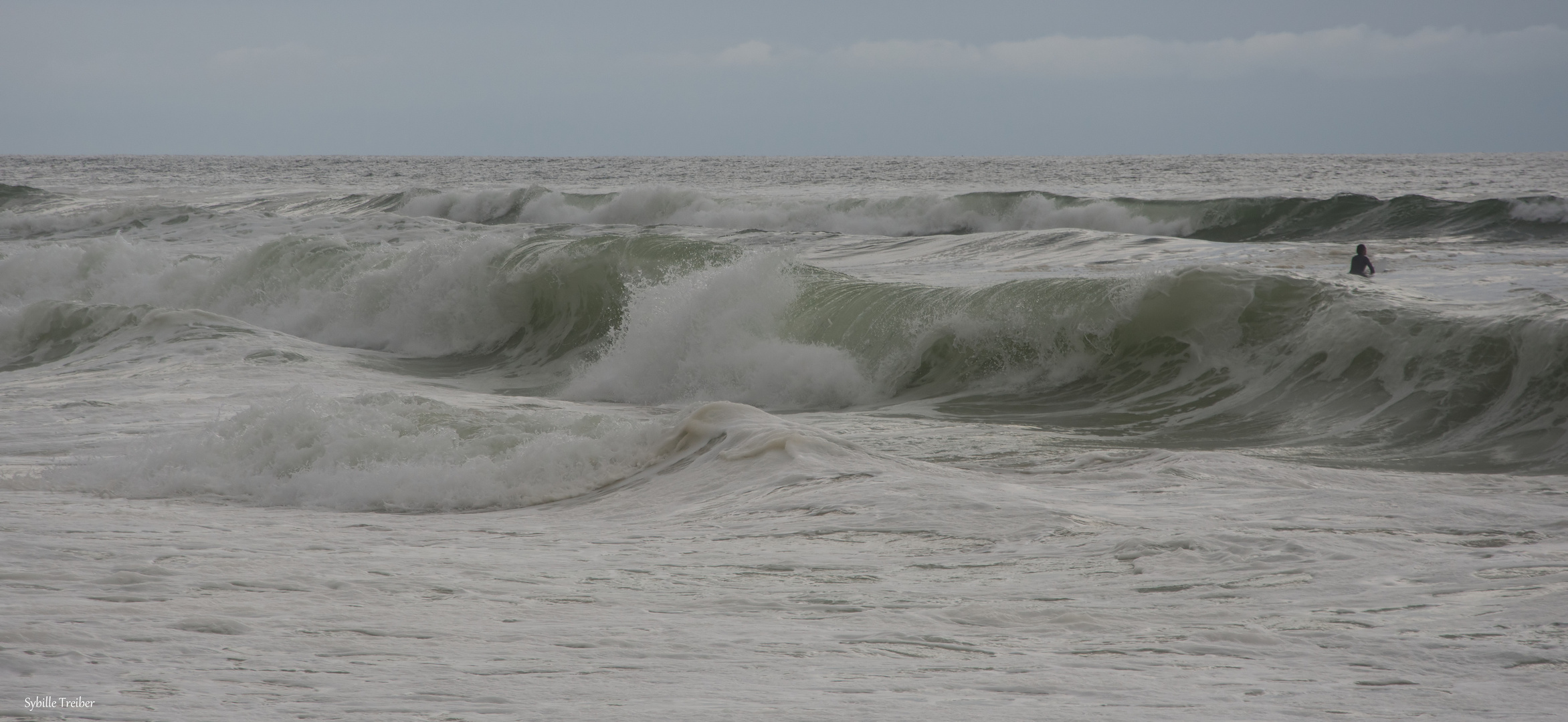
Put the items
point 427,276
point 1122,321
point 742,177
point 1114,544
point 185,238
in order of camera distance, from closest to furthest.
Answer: point 1114,544 → point 1122,321 → point 427,276 → point 185,238 → point 742,177

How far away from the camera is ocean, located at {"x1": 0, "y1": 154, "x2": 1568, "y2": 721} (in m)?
3.03

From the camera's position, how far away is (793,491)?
5.49 metres

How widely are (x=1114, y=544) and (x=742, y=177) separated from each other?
5210 cm

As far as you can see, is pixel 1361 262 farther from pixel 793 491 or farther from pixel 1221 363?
pixel 793 491

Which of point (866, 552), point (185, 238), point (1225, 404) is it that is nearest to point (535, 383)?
point (1225, 404)

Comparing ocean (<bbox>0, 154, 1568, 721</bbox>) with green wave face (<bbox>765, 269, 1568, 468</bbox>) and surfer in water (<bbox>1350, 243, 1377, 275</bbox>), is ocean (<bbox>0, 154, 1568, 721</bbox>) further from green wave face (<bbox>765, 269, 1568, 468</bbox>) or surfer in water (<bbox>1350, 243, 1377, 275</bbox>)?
surfer in water (<bbox>1350, 243, 1377, 275</bbox>)

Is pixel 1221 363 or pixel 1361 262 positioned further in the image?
pixel 1361 262

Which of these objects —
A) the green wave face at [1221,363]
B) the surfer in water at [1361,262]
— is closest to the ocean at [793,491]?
the green wave face at [1221,363]

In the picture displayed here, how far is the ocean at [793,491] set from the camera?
303 centimetres

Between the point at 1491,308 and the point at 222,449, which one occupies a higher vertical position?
the point at 1491,308

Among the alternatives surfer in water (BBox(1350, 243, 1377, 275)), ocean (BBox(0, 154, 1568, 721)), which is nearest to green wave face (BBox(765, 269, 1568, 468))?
ocean (BBox(0, 154, 1568, 721))

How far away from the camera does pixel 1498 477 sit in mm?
6375

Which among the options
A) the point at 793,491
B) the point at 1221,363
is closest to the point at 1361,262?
the point at 1221,363

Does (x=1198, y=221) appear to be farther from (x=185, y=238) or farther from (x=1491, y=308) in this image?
(x=185, y=238)
